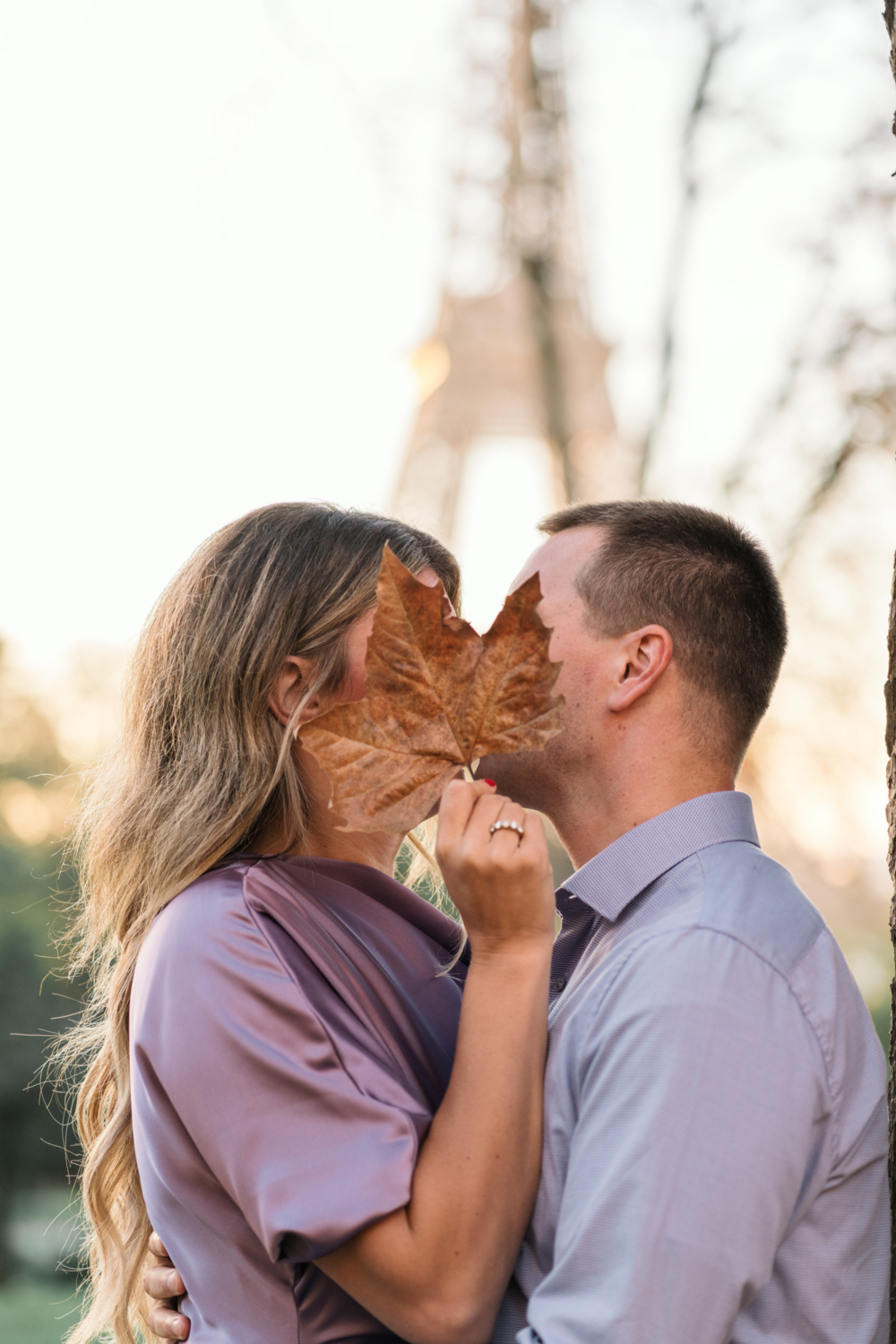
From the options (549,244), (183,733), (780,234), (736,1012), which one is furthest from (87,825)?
(549,244)

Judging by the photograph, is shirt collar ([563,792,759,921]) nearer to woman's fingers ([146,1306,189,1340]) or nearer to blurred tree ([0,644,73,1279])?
woman's fingers ([146,1306,189,1340])

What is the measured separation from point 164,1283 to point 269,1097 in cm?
64

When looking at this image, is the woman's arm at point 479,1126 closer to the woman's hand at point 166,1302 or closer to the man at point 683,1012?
the man at point 683,1012

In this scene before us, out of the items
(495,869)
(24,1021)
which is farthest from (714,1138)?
(24,1021)

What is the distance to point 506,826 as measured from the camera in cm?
164

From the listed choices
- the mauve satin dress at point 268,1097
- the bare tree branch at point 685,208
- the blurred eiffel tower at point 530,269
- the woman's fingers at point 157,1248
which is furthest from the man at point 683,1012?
the bare tree branch at point 685,208

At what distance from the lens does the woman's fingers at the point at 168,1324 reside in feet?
6.29

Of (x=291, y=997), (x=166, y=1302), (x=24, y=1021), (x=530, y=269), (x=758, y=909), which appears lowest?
(x=24, y=1021)

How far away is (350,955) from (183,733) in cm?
52

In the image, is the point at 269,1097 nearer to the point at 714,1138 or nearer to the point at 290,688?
the point at 714,1138

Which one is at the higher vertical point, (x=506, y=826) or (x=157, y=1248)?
(x=506, y=826)

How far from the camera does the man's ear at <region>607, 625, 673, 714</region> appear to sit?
1985 millimetres

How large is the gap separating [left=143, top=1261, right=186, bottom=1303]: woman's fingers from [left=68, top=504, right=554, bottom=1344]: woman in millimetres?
192

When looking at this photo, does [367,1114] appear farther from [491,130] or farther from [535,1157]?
[491,130]
